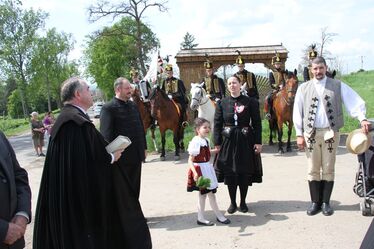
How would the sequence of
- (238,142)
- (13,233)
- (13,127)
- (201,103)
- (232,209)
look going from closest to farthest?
(13,233)
(238,142)
(232,209)
(201,103)
(13,127)

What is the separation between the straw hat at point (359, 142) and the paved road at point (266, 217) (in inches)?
38.1

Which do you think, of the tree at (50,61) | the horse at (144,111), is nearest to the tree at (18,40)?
the tree at (50,61)

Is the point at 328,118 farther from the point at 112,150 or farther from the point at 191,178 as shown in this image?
the point at 112,150

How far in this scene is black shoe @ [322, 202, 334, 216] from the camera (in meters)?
5.71

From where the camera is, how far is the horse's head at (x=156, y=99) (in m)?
11.1

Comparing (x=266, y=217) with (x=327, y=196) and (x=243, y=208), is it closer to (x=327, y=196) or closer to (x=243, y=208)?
(x=243, y=208)

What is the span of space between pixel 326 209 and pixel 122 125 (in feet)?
10.2

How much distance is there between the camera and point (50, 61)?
39.2 metres

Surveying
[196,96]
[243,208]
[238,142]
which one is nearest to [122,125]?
[238,142]

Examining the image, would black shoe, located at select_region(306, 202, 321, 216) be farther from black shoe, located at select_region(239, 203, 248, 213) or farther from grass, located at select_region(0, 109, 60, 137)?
grass, located at select_region(0, 109, 60, 137)

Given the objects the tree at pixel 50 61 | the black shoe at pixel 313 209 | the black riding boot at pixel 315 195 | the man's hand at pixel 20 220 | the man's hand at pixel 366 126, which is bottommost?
the black shoe at pixel 313 209

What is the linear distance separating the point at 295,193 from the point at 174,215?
87.1 inches

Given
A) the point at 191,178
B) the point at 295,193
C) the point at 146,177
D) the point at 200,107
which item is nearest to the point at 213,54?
the point at 200,107

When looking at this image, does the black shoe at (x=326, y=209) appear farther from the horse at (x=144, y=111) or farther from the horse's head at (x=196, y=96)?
the horse at (x=144, y=111)
